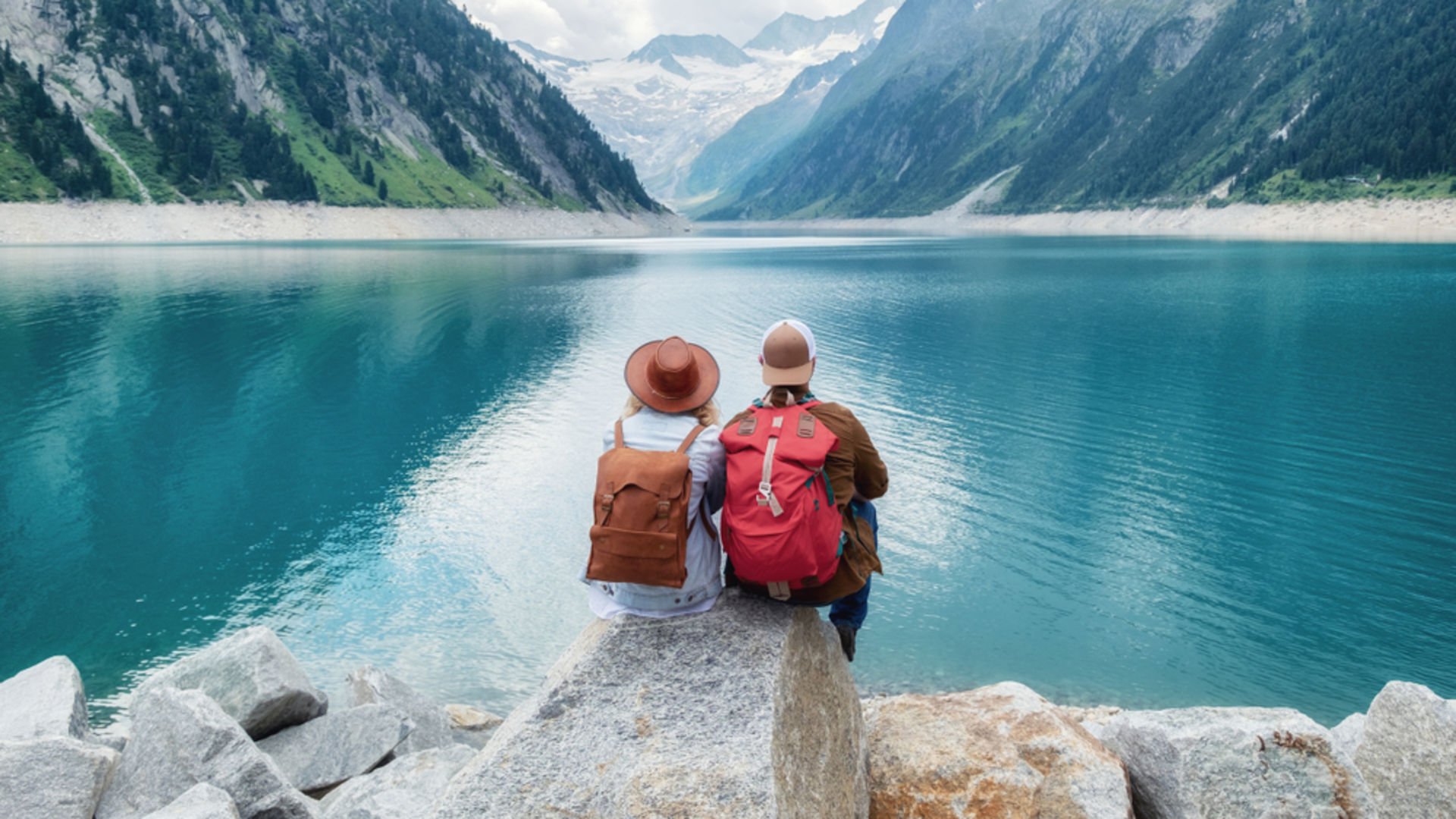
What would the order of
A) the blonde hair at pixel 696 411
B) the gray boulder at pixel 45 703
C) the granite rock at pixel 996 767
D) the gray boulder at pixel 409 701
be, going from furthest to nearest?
1. the gray boulder at pixel 409 701
2. the gray boulder at pixel 45 703
3. the blonde hair at pixel 696 411
4. the granite rock at pixel 996 767

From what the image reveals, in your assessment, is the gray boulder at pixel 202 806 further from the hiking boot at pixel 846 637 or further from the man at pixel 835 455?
the hiking boot at pixel 846 637

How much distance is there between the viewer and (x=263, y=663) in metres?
9.27

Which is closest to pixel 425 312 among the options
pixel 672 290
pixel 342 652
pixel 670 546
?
pixel 672 290

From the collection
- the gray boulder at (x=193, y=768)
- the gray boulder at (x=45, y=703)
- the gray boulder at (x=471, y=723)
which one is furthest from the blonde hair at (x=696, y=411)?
the gray boulder at (x=471, y=723)

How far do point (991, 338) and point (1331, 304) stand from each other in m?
25.3

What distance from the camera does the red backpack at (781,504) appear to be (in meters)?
5.78

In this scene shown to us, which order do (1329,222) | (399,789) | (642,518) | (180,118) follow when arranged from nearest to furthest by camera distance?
(642,518) < (399,789) < (1329,222) < (180,118)

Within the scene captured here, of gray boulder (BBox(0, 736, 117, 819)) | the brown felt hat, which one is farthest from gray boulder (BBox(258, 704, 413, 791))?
the brown felt hat

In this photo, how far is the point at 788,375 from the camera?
6184 millimetres

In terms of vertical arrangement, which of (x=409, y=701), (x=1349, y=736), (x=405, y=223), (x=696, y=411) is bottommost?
(x=409, y=701)

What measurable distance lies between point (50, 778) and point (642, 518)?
5135 mm

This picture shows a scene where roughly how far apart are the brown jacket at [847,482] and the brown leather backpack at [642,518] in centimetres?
75

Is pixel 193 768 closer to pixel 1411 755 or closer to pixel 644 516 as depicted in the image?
pixel 644 516

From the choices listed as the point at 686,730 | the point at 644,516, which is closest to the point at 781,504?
the point at 644,516
